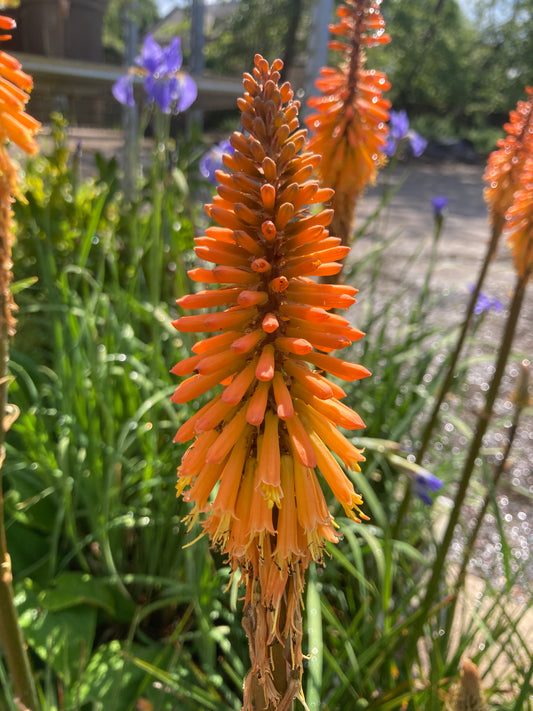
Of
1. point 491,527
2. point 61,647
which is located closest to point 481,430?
point 61,647

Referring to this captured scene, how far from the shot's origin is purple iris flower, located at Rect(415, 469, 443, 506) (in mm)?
2244

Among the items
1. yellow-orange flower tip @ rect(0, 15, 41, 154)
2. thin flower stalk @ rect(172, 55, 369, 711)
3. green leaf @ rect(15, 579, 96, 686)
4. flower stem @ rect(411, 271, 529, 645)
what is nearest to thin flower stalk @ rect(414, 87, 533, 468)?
flower stem @ rect(411, 271, 529, 645)

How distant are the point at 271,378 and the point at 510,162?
1.46 meters

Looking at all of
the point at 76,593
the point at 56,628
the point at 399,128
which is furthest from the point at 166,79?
the point at 56,628

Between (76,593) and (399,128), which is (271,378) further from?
(399,128)

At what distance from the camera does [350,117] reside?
1.80 metres

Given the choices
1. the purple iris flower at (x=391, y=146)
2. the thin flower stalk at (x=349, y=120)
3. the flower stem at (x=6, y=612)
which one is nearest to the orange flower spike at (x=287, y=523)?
the flower stem at (x=6, y=612)

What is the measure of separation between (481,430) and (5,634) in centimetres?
141

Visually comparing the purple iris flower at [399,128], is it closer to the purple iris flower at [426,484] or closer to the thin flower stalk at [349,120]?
the thin flower stalk at [349,120]

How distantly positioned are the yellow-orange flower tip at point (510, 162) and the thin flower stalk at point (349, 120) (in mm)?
416

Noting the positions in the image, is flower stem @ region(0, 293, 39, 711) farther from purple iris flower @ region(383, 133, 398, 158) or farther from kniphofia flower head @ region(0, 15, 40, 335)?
purple iris flower @ region(383, 133, 398, 158)

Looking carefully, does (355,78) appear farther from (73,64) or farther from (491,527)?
(73,64)

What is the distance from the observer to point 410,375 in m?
3.35

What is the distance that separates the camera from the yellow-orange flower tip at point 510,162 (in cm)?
183
